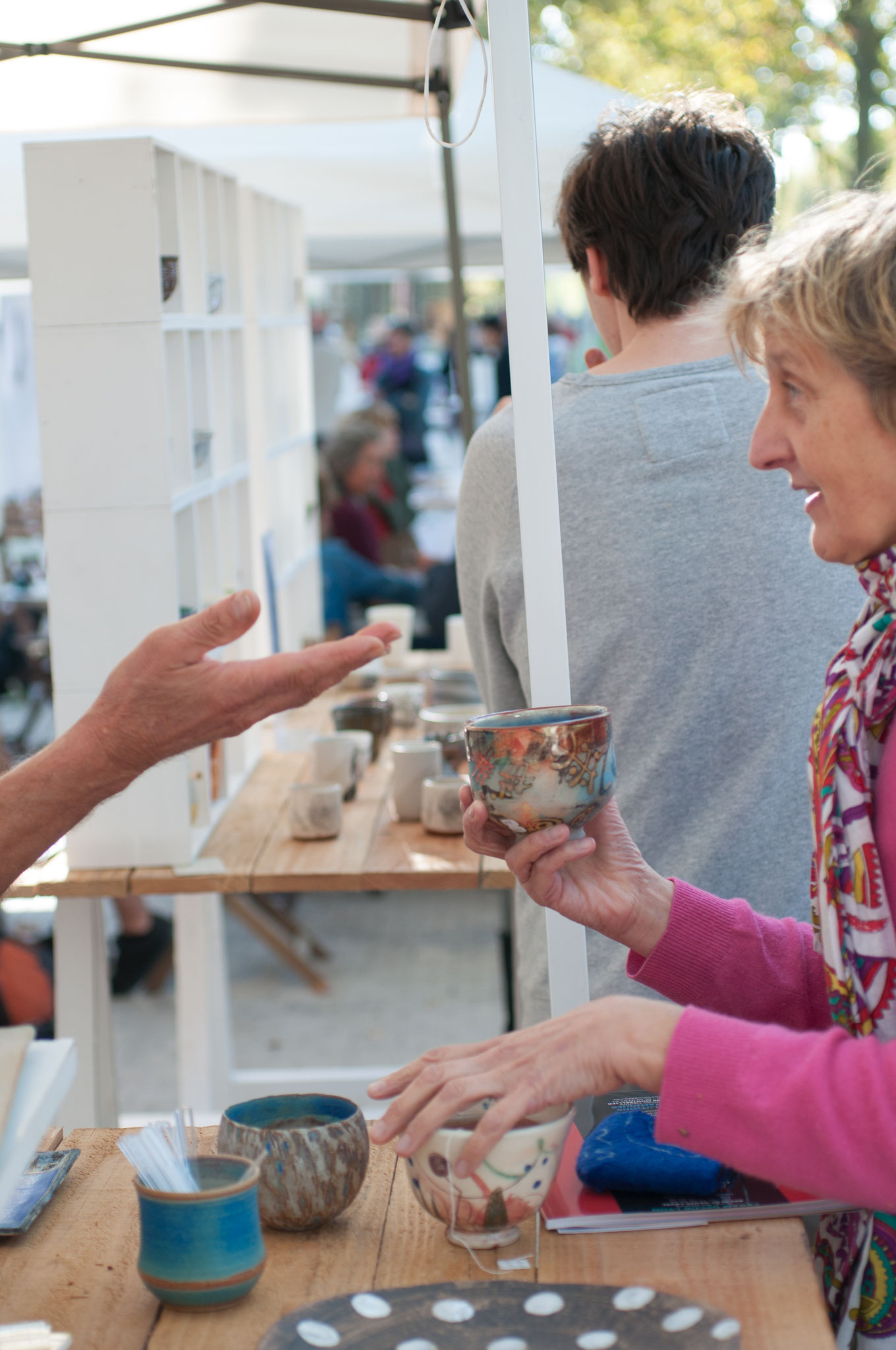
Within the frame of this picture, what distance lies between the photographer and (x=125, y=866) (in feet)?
7.64

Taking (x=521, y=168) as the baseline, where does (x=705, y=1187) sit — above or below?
below

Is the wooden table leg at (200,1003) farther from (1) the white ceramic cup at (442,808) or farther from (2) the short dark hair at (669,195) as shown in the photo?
(2) the short dark hair at (669,195)

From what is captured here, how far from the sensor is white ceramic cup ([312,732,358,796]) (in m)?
2.74

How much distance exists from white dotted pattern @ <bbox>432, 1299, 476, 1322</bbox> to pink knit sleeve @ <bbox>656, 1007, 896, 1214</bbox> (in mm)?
185

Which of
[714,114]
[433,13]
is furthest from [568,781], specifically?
[433,13]

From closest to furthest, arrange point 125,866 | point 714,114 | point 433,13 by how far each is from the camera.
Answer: point 714,114
point 125,866
point 433,13

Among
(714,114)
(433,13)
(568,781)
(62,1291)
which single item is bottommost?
(62,1291)

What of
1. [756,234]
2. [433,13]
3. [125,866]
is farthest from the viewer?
[433,13]

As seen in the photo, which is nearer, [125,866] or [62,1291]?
[62,1291]

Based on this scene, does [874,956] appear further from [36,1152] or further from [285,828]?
[285,828]

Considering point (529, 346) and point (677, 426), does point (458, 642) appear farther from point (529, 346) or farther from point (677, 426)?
point (529, 346)

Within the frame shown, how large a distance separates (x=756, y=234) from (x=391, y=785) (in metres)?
1.44

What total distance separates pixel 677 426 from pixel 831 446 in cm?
60

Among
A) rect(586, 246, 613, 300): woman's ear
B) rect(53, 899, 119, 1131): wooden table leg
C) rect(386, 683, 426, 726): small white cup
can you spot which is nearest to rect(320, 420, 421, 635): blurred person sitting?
rect(386, 683, 426, 726): small white cup
